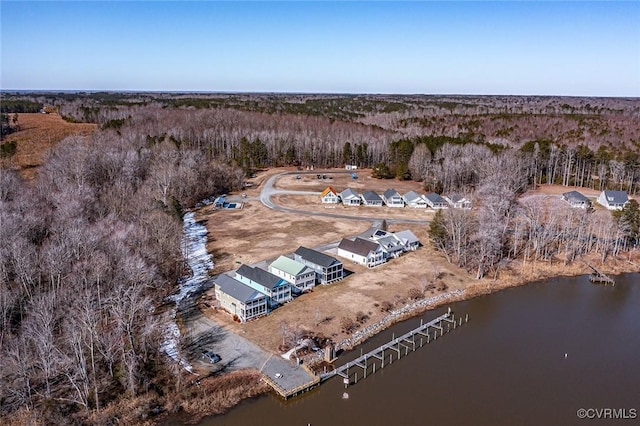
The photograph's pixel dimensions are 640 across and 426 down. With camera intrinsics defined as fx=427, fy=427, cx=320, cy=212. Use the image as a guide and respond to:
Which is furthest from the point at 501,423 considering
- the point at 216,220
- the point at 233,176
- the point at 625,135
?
the point at 625,135

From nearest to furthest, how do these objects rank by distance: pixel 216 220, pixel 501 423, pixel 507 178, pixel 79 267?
pixel 501 423 → pixel 79 267 → pixel 216 220 → pixel 507 178

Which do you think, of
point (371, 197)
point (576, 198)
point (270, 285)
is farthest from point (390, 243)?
point (576, 198)

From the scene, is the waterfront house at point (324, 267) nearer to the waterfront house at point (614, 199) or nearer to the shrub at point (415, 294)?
the shrub at point (415, 294)

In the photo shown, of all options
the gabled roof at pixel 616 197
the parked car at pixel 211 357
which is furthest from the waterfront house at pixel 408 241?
the gabled roof at pixel 616 197

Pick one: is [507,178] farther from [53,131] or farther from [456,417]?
[53,131]

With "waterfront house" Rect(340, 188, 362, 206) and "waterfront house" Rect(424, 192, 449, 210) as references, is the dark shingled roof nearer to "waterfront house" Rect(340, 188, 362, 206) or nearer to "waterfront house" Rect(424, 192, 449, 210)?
"waterfront house" Rect(340, 188, 362, 206)

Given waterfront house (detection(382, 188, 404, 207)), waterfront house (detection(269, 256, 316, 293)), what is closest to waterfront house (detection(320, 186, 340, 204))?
waterfront house (detection(382, 188, 404, 207))
